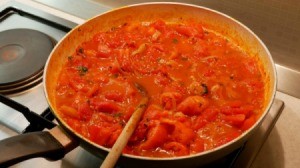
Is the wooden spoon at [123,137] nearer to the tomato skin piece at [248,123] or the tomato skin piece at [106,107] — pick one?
the tomato skin piece at [106,107]

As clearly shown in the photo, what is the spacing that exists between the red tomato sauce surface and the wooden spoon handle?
0.04 m

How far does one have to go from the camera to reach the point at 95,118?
93 cm

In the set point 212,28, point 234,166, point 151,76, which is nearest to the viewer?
point 234,166

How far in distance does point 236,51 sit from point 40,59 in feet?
2.22

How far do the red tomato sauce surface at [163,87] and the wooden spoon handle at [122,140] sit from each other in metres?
0.04

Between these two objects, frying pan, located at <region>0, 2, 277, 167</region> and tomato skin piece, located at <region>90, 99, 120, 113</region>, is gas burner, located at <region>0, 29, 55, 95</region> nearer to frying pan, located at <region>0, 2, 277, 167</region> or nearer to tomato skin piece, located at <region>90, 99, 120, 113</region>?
frying pan, located at <region>0, 2, 277, 167</region>

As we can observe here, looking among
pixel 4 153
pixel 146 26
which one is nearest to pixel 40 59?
pixel 146 26

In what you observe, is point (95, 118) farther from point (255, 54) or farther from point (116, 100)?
point (255, 54)

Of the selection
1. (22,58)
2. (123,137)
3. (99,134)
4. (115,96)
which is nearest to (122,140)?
(123,137)

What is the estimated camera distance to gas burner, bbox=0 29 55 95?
119 cm

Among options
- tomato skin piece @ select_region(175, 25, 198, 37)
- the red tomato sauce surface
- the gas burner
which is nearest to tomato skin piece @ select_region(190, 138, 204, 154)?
the red tomato sauce surface

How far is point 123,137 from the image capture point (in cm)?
77

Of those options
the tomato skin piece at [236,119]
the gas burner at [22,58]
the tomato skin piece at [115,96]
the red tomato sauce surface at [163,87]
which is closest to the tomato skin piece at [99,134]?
the red tomato sauce surface at [163,87]

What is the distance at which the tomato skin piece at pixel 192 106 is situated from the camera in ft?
3.00
